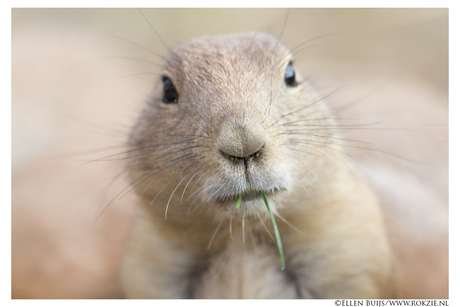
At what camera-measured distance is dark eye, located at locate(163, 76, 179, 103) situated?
2855mm

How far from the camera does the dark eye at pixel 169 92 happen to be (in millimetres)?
2855

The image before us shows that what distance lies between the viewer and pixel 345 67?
788 centimetres

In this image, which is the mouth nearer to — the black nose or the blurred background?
the black nose

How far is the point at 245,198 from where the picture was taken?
2.28 meters

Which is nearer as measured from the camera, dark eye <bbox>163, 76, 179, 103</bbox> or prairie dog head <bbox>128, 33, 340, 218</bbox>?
prairie dog head <bbox>128, 33, 340, 218</bbox>

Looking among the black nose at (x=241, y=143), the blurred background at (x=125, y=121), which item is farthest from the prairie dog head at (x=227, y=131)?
the blurred background at (x=125, y=121)

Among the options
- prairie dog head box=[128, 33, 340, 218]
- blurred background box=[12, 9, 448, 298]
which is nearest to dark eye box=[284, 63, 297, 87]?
prairie dog head box=[128, 33, 340, 218]

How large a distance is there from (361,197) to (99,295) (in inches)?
109


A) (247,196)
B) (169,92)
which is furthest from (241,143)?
(169,92)

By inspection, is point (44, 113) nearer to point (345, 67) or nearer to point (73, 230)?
point (73, 230)

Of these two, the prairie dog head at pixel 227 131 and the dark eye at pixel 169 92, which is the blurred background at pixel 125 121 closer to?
the prairie dog head at pixel 227 131

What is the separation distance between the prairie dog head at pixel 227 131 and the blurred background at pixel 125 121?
42 cm

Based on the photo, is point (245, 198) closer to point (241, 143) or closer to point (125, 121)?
point (241, 143)
